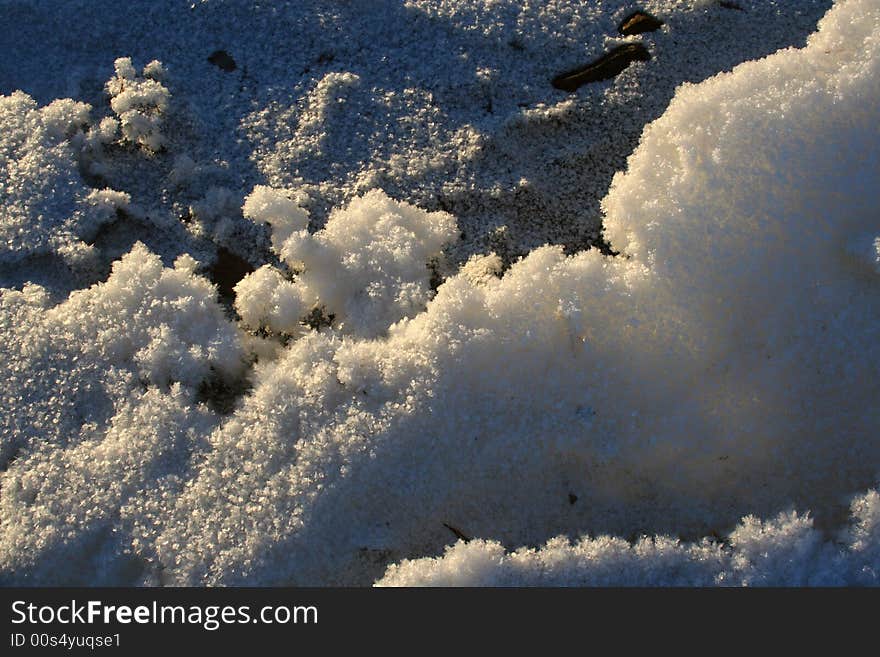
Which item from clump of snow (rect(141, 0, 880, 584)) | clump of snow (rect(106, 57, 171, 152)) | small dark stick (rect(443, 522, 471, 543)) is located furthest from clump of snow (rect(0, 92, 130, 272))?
small dark stick (rect(443, 522, 471, 543))

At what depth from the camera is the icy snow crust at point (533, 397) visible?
6.77ft

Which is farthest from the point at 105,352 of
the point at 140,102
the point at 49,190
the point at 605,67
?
the point at 605,67

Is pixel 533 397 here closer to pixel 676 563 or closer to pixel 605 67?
pixel 676 563

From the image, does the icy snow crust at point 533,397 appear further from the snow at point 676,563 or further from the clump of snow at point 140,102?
the clump of snow at point 140,102

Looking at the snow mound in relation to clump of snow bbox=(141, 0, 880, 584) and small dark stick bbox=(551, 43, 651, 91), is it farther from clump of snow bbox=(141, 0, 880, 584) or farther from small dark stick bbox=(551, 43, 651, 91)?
small dark stick bbox=(551, 43, 651, 91)

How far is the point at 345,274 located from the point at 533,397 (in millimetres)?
678

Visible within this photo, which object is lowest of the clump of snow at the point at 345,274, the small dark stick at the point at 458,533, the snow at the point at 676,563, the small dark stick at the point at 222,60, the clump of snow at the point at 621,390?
the snow at the point at 676,563

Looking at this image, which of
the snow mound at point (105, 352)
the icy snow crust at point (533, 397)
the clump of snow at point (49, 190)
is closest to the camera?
the icy snow crust at point (533, 397)

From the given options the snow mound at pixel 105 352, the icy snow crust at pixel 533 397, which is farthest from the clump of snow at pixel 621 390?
the snow mound at pixel 105 352

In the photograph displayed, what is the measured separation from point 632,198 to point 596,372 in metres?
0.51

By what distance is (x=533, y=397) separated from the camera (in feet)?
7.02

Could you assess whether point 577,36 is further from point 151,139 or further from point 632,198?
point 151,139

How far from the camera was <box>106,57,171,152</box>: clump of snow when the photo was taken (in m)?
2.78

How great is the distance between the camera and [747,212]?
222 centimetres
